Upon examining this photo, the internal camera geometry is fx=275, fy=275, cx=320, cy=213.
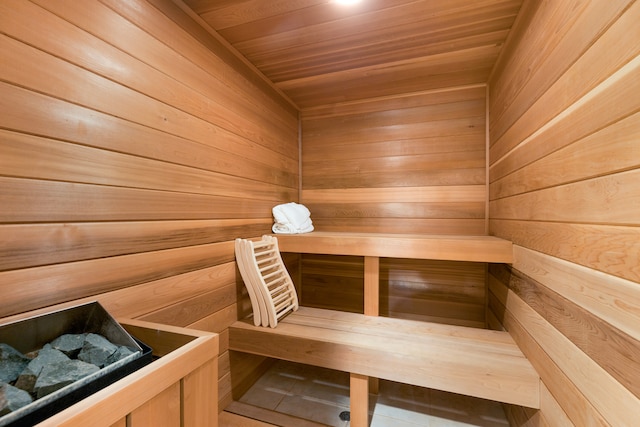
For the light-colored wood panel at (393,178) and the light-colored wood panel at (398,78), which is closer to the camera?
the light-colored wood panel at (398,78)

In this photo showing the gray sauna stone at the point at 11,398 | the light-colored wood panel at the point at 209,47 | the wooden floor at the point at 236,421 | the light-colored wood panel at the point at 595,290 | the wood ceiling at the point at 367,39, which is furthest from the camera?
the wooden floor at the point at 236,421

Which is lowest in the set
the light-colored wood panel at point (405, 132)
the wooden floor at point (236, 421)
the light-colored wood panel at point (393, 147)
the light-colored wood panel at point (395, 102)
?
the wooden floor at point (236, 421)

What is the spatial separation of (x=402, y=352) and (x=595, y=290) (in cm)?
91

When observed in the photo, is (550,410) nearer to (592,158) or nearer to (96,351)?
(592,158)

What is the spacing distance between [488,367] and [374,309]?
742 millimetres

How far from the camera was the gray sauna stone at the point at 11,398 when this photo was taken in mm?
545

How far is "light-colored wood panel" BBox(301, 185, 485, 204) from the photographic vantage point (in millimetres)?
2225

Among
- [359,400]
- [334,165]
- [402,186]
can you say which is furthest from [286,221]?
[359,400]

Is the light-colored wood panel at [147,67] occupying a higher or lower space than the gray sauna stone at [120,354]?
higher

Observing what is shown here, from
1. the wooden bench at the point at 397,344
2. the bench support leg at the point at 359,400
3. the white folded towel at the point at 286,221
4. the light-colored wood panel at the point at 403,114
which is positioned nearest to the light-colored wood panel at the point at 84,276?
the wooden bench at the point at 397,344

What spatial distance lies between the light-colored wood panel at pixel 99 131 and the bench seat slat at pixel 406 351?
3.55ft

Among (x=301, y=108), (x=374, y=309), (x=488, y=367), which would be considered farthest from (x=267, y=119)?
(x=488, y=367)

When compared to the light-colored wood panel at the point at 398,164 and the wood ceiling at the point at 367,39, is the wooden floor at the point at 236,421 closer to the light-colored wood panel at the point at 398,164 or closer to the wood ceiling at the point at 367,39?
the light-colored wood panel at the point at 398,164

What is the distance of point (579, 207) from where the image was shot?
2.92ft
